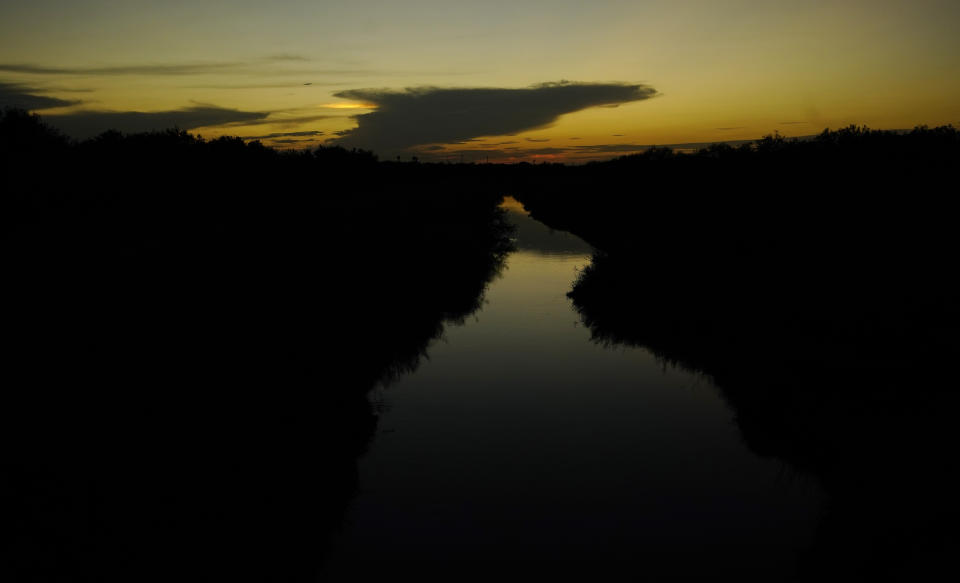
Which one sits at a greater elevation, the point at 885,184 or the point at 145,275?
the point at 885,184

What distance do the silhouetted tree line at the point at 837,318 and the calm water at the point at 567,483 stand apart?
2.44 feet

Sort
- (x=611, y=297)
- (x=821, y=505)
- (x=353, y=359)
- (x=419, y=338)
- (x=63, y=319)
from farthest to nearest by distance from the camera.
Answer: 1. (x=611, y=297)
2. (x=419, y=338)
3. (x=353, y=359)
4. (x=63, y=319)
5. (x=821, y=505)

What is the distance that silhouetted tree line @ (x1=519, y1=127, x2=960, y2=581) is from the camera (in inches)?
283

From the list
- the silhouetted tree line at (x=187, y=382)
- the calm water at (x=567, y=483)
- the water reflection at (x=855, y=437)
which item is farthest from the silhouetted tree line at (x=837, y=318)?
the silhouetted tree line at (x=187, y=382)

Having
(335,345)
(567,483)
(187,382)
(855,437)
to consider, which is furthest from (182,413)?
(855,437)

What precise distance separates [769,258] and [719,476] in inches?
391

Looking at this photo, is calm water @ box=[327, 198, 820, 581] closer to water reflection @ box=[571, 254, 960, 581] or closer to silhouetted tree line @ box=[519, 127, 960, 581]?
water reflection @ box=[571, 254, 960, 581]

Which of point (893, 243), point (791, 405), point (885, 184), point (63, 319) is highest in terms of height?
point (885, 184)

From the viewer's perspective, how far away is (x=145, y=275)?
13.4 meters

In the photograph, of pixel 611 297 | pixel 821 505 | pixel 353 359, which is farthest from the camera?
pixel 611 297

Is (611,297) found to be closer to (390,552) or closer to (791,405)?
(791,405)

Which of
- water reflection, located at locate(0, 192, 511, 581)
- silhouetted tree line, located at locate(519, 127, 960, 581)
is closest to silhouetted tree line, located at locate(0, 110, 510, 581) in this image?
water reflection, located at locate(0, 192, 511, 581)

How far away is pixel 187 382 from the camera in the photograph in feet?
30.1

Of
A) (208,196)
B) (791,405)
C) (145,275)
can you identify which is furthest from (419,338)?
(208,196)
